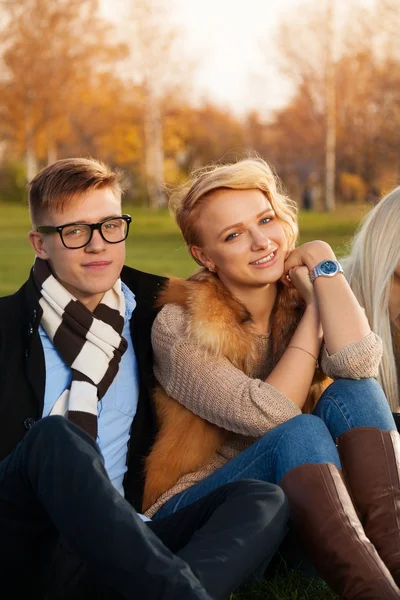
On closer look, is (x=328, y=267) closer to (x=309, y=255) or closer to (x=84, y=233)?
(x=309, y=255)

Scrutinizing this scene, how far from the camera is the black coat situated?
3.24 meters

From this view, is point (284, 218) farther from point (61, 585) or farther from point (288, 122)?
point (288, 122)

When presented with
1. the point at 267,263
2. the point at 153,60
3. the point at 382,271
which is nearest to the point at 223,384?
the point at 267,263

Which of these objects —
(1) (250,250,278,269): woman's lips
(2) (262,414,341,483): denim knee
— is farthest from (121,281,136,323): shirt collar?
(2) (262,414,341,483): denim knee

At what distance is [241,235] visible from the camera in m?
3.57

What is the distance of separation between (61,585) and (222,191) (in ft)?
5.51

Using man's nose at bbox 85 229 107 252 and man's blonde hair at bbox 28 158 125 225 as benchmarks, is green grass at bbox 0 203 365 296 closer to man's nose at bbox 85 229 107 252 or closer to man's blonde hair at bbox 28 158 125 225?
man's blonde hair at bbox 28 158 125 225

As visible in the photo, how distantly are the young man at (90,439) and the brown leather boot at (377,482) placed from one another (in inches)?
14.5

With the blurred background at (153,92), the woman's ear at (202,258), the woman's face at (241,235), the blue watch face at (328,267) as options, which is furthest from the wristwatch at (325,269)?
the blurred background at (153,92)

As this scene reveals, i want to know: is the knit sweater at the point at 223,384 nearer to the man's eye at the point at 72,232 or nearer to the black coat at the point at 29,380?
the black coat at the point at 29,380

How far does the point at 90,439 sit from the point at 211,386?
82 cm

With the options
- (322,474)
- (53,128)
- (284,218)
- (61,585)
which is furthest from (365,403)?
(53,128)

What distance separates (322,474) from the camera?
9.42ft

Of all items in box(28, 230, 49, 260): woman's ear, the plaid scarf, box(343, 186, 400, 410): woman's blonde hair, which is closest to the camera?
the plaid scarf
